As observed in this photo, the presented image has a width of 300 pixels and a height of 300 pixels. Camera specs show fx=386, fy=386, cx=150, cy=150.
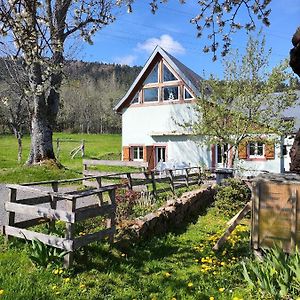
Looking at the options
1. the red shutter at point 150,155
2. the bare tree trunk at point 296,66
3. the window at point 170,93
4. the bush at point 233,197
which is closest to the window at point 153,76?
the window at point 170,93

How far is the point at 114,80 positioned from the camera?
354 feet

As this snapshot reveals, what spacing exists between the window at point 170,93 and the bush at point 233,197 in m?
15.5

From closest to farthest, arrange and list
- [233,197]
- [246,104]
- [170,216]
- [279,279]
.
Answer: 1. [279,279]
2. [170,216]
3. [233,197]
4. [246,104]

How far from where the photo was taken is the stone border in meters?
7.43

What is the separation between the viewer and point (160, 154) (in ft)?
87.0

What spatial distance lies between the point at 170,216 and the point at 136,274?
302 centimetres

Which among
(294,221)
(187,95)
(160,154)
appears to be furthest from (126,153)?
(294,221)

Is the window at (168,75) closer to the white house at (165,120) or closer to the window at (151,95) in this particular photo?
the white house at (165,120)

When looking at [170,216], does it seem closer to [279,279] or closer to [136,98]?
[279,279]

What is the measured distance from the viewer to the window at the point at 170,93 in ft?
83.6

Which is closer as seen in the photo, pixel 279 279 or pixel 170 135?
pixel 279 279

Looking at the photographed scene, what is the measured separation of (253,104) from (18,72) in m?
12.6

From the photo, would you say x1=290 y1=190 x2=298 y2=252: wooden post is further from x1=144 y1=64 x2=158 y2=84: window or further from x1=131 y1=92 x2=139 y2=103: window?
x1=131 y1=92 x2=139 y2=103: window

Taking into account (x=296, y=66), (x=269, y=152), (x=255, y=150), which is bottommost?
(x=269, y=152)
